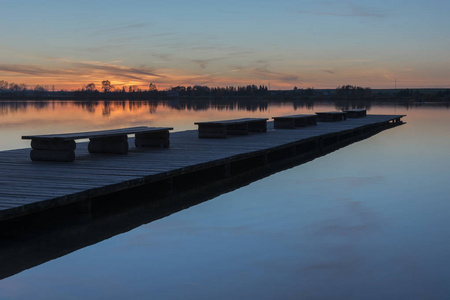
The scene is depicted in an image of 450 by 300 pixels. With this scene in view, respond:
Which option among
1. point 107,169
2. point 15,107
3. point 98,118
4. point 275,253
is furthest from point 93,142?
point 15,107

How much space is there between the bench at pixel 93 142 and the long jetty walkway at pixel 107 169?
0.24 metres

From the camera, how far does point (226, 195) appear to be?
42.0ft

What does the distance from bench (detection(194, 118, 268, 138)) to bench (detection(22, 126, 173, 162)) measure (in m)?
2.92

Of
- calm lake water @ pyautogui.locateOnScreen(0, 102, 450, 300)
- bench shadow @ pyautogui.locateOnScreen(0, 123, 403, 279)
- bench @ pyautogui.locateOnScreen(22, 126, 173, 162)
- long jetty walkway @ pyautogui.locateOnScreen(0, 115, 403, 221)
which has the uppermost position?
bench @ pyautogui.locateOnScreen(22, 126, 173, 162)

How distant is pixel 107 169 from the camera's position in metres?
11.3

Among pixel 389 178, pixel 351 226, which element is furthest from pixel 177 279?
pixel 389 178

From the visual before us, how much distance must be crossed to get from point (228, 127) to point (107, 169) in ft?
32.5

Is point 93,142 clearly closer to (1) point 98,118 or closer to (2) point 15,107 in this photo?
(1) point 98,118

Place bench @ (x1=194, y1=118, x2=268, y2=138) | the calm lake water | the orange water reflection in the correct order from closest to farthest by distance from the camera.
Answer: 1. the calm lake water
2. bench @ (x1=194, y1=118, x2=268, y2=138)
3. the orange water reflection

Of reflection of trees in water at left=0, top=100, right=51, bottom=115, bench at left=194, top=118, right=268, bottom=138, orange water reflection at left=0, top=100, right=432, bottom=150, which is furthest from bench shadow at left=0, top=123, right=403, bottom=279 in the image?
reflection of trees in water at left=0, top=100, right=51, bottom=115

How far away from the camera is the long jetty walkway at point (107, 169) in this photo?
8500 mm

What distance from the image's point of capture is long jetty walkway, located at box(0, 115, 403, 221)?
8500mm

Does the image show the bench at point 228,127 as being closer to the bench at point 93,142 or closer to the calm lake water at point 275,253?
the bench at point 93,142

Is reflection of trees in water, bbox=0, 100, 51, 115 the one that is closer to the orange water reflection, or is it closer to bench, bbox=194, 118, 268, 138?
the orange water reflection
